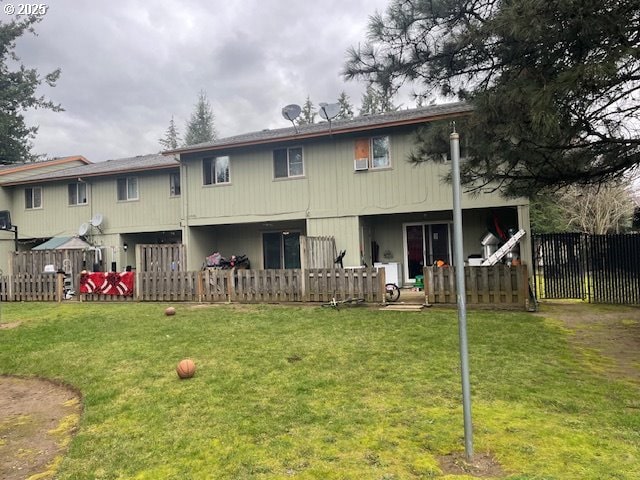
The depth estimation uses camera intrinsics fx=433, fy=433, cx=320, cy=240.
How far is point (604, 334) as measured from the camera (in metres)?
7.73

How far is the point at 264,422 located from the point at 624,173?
7270 mm

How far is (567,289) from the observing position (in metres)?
11.9

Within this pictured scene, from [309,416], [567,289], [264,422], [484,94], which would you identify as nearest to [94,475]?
[264,422]

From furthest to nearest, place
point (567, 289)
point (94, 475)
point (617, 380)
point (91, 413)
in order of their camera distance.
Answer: point (567, 289) < point (617, 380) < point (91, 413) < point (94, 475)

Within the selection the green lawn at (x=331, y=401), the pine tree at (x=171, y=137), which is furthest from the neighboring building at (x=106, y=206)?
the pine tree at (x=171, y=137)

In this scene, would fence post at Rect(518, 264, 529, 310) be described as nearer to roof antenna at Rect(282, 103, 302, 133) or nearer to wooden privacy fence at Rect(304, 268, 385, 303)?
wooden privacy fence at Rect(304, 268, 385, 303)

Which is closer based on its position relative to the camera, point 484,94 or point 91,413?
point 91,413

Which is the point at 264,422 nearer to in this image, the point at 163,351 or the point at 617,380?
the point at 163,351

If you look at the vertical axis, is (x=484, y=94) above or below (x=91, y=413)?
above

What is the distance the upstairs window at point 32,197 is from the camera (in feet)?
69.2

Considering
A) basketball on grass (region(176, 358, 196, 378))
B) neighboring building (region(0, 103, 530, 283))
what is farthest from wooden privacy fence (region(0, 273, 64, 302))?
basketball on grass (region(176, 358, 196, 378))

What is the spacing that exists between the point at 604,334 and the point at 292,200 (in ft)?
34.8

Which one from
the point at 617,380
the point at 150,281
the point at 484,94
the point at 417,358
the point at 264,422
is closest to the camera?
the point at 264,422

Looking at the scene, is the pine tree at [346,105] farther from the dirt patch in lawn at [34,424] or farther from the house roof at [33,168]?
the dirt patch in lawn at [34,424]
